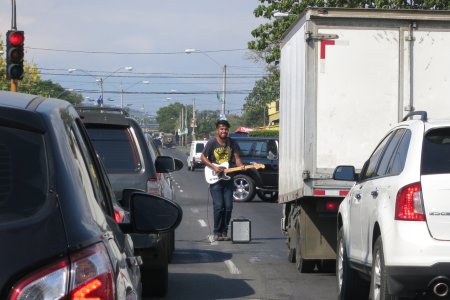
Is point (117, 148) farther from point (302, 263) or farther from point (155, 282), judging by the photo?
point (302, 263)

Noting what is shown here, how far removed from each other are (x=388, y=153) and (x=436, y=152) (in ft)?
3.57

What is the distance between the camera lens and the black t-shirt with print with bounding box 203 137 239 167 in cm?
1574

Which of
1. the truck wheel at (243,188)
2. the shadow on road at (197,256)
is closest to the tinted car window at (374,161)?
the shadow on road at (197,256)

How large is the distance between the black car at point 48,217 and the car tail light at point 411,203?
158 inches

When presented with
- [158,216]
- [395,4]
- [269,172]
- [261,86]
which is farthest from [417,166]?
[261,86]

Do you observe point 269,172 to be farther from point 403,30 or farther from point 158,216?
point 158,216

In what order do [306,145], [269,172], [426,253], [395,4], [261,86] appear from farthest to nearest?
[261,86] → [395,4] → [269,172] → [306,145] → [426,253]

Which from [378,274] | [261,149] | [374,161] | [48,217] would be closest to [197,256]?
[374,161]

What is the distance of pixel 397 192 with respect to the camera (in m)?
7.29

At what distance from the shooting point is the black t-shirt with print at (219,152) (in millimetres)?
15742

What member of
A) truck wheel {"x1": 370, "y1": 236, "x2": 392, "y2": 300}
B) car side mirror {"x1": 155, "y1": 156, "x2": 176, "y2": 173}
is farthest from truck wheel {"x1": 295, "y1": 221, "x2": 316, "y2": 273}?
truck wheel {"x1": 370, "y1": 236, "x2": 392, "y2": 300}

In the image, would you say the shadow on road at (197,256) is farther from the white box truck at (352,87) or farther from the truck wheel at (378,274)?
the truck wheel at (378,274)

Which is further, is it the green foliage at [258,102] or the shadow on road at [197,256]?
the green foliage at [258,102]

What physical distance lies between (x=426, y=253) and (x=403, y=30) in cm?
485
